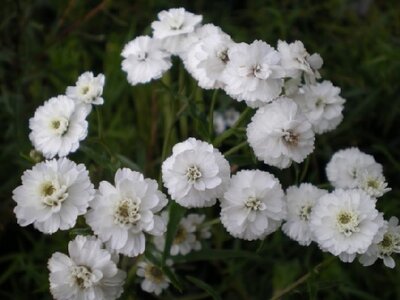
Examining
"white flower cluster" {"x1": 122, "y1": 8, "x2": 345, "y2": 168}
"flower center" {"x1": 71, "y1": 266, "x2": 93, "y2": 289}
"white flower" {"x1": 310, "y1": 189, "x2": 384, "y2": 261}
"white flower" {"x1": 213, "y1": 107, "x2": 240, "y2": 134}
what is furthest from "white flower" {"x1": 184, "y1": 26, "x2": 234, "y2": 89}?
"white flower" {"x1": 213, "y1": 107, "x2": 240, "y2": 134}

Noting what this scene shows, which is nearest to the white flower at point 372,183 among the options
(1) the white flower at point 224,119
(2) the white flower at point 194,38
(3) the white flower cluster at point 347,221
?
(3) the white flower cluster at point 347,221

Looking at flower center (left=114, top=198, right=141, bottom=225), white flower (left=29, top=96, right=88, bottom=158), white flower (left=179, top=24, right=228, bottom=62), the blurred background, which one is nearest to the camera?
flower center (left=114, top=198, right=141, bottom=225)

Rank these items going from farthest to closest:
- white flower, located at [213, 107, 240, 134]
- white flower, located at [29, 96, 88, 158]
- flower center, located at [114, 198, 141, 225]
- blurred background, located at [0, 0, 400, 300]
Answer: white flower, located at [213, 107, 240, 134] < blurred background, located at [0, 0, 400, 300] < white flower, located at [29, 96, 88, 158] < flower center, located at [114, 198, 141, 225]

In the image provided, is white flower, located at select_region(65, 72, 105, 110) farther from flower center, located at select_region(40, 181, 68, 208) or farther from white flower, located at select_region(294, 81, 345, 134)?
white flower, located at select_region(294, 81, 345, 134)

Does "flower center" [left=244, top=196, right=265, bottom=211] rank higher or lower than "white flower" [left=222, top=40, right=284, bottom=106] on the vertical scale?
lower

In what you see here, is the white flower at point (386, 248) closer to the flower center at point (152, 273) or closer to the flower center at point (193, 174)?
the flower center at point (193, 174)

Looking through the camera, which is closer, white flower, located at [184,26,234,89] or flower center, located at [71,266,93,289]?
flower center, located at [71,266,93,289]

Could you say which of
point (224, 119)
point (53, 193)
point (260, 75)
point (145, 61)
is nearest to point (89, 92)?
point (145, 61)

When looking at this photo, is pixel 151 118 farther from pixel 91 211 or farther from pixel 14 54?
pixel 91 211
